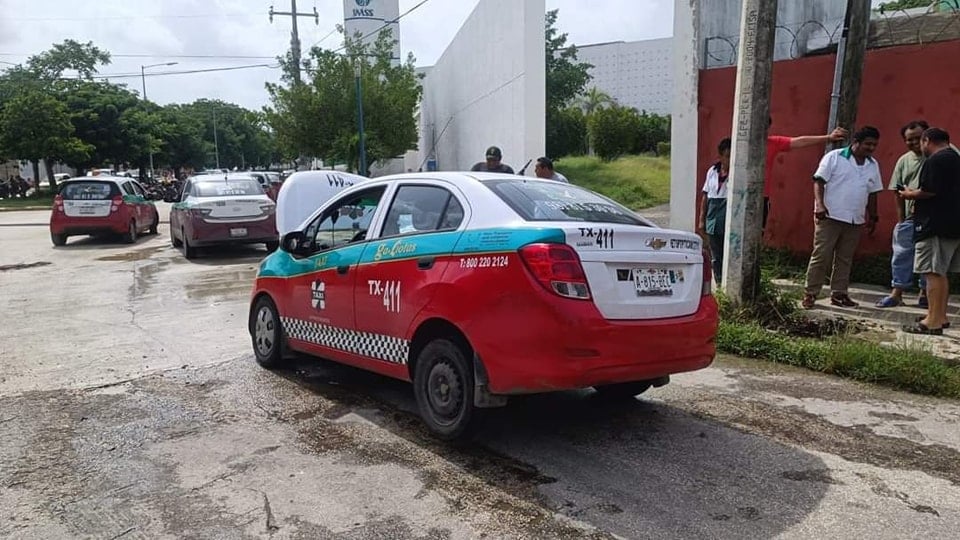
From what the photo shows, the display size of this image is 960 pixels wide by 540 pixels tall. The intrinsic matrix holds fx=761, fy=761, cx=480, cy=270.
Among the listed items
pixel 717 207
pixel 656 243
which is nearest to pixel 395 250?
pixel 656 243

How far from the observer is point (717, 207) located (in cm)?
817

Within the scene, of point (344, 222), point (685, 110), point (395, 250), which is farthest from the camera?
point (685, 110)

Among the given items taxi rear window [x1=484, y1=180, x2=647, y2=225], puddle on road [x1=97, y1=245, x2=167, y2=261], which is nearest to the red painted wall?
taxi rear window [x1=484, y1=180, x2=647, y2=225]

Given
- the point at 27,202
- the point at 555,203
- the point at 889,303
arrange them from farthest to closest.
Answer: the point at 27,202 → the point at 889,303 → the point at 555,203

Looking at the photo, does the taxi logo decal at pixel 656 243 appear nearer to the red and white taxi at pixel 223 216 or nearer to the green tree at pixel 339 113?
the red and white taxi at pixel 223 216

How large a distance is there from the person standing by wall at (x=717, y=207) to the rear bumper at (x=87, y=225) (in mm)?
12995

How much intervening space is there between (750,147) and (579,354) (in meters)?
4.11

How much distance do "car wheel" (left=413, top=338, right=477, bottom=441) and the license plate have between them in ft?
3.41

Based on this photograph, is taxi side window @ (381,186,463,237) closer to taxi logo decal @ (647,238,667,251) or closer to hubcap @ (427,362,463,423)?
hubcap @ (427,362,463,423)

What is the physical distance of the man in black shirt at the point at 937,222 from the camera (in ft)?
20.7

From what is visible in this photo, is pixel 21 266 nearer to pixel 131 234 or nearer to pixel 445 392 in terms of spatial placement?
pixel 131 234

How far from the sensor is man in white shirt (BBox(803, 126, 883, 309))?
738 cm

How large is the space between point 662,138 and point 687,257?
37.3 metres

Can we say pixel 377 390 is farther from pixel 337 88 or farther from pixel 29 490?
pixel 337 88
